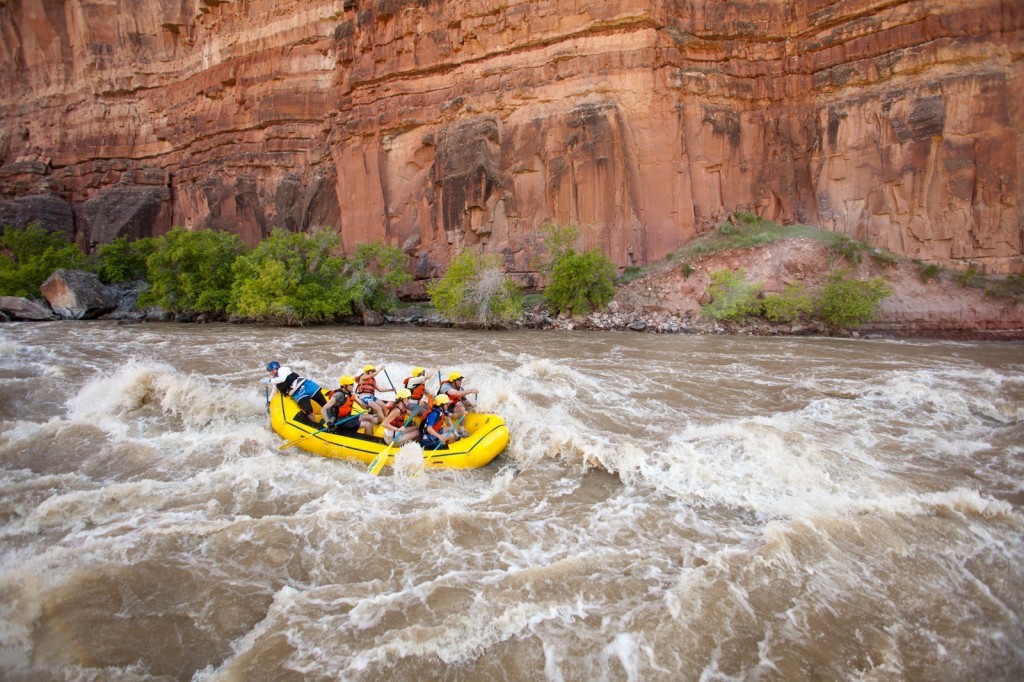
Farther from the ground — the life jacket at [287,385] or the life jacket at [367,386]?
the life jacket at [287,385]

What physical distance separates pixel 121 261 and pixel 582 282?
27.5 m

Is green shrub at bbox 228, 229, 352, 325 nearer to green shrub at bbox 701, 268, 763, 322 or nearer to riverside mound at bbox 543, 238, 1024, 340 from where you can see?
riverside mound at bbox 543, 238, 1024, 340

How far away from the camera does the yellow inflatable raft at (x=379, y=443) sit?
6.99 metres

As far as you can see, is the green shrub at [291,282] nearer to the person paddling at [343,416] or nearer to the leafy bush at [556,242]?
the leafy bush at [556,242]

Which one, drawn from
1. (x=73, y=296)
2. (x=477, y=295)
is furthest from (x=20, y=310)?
(x=477, y=295)

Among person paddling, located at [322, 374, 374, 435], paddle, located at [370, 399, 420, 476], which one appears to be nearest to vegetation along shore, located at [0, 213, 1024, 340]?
person paddling, located at [322, 374, 374, 435]

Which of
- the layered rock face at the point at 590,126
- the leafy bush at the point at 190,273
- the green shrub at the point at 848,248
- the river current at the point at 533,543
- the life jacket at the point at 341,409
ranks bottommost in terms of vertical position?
the river current at the point at 533,543

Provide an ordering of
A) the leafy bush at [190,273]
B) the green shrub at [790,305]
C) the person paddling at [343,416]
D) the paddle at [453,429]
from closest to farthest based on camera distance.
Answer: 1. the paddle at [453,429]
2. the person paddling at [343,416]
3. the green shrub at [790,305]
4. the leafy bush at [190,273]

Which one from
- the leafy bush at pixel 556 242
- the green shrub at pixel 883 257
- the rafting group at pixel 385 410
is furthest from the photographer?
the leafy bush at pixel 556 242

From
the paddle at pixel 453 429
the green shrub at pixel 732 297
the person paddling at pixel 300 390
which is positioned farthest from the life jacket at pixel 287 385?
the green shrub at pixel 732 297

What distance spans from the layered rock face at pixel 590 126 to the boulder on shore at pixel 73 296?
38.3 feet

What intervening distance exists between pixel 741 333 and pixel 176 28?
154 feet

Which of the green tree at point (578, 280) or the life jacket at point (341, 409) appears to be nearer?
the life jacket at point (341, 409)

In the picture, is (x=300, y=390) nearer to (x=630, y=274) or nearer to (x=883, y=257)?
(x=630, y=274)
